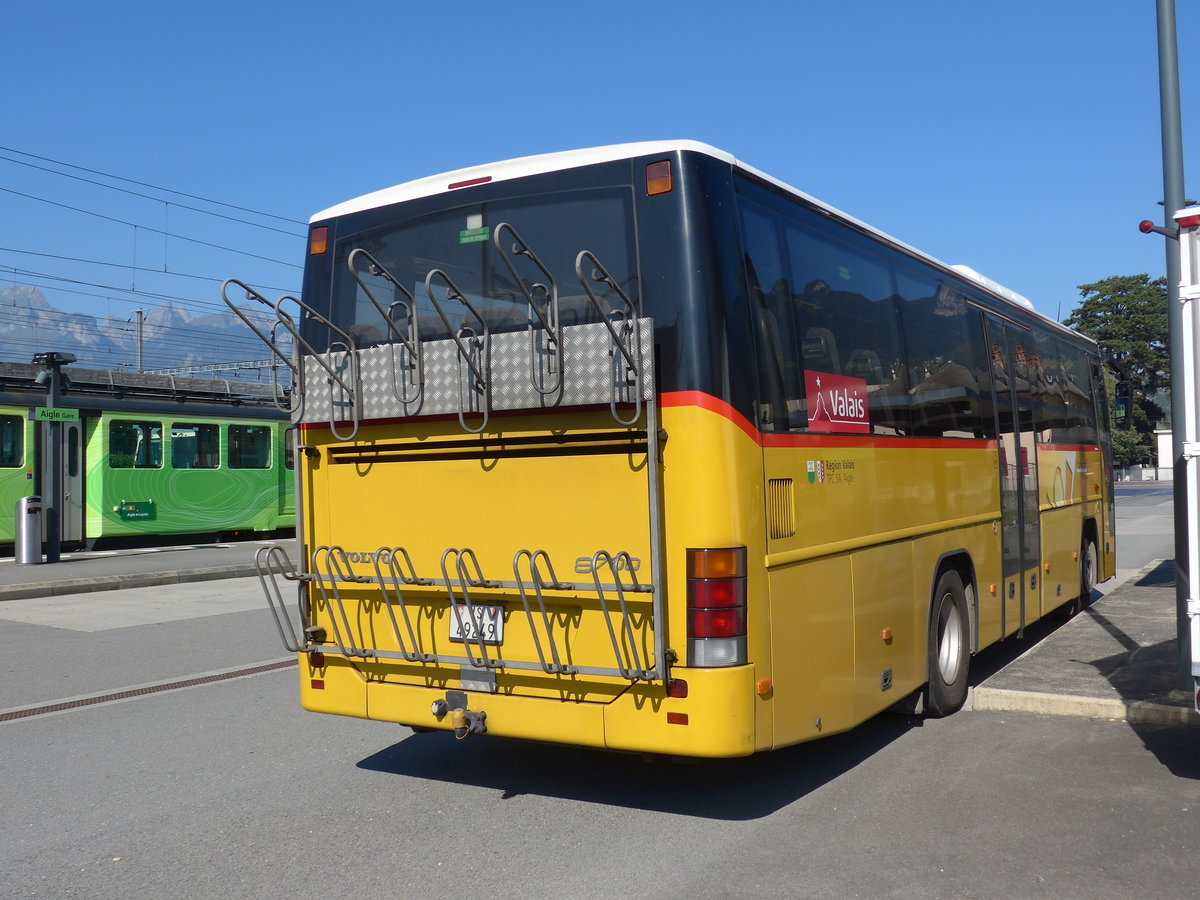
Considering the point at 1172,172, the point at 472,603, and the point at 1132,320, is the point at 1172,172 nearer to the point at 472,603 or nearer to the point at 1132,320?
the point at 472,603

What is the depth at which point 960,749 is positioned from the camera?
638 cm

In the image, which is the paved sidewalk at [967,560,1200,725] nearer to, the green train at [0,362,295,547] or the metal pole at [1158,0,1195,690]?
the metal pole at [1158,0,1195,690]

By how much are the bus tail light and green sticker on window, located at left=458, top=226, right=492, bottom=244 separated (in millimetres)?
1910

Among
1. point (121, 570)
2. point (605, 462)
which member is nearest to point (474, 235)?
point (605, 462)

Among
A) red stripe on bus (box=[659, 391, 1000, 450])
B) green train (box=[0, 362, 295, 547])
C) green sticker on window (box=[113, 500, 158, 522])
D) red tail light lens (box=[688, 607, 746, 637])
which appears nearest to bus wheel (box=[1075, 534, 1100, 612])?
red stripe on bus (box=[659, 391, 1000, 450])

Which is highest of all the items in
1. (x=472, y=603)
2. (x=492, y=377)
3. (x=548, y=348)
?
(x=548, y=348)

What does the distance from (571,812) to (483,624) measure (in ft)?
3.23

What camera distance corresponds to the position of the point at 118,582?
53.2 feet

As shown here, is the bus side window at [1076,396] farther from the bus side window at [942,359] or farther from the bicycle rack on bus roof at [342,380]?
the bicycle rack on bus roof at [342,380]

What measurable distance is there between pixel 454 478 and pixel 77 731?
3638mm

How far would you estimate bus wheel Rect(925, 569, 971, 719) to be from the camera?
22.8ft

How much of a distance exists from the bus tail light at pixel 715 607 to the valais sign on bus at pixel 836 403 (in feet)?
3.51

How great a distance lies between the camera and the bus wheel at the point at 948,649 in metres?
6.94

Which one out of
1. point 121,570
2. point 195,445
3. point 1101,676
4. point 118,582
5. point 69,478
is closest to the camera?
point 1101,676
